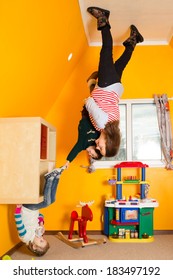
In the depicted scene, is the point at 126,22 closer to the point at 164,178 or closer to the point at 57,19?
the point at 57,19

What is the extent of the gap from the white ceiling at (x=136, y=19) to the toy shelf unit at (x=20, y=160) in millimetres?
1383

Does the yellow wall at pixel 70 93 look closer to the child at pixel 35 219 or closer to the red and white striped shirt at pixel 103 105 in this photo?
the child at pixel 35 219

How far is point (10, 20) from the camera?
7.06ft

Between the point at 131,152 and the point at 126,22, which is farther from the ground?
the point at 126,22

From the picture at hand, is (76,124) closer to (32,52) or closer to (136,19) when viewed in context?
(136,19)

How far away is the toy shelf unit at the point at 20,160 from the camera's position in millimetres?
2666

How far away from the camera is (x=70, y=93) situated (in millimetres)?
4422

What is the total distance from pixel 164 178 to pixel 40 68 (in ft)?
7.10

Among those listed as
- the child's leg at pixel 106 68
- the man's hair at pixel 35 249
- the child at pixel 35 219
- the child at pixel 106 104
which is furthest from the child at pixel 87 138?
the man's hair at pixel 35 249

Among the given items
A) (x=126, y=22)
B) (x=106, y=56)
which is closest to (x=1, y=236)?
(x=106, y=56)

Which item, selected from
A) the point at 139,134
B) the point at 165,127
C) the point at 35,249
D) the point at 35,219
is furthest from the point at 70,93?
the point at 35,249

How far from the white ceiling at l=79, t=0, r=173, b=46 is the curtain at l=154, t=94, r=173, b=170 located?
77cm

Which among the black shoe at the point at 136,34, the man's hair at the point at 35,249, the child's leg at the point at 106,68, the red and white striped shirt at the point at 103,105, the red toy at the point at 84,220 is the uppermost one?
the black shoe at the point at 136,34

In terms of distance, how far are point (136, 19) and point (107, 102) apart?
1351 mm
